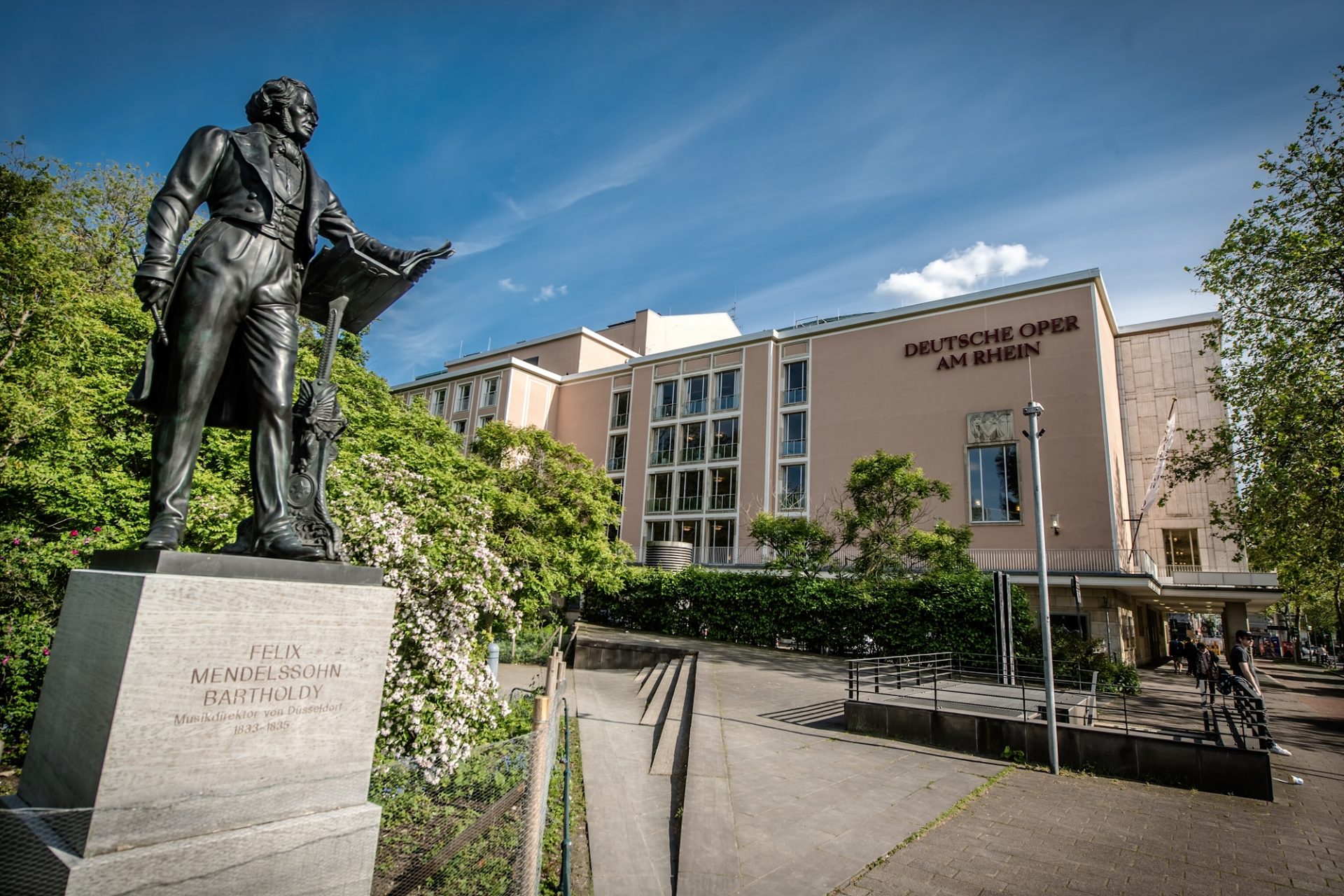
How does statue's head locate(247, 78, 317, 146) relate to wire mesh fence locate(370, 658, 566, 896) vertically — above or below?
above

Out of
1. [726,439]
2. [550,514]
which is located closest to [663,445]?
[726,439]

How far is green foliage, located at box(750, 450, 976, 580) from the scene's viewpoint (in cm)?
2252

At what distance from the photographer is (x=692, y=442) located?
37500 mm

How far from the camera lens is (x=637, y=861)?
207 inches

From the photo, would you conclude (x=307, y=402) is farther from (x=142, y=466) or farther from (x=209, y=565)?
(x=142, y=466)

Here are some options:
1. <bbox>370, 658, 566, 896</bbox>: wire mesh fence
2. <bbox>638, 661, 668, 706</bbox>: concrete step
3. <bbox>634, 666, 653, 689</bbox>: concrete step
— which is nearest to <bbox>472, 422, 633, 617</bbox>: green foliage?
<bbox>634, 666, 653, 689</bbox>: concrete step

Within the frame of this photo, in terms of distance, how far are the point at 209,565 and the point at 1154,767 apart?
10.7m

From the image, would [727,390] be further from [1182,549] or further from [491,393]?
[1182,549]

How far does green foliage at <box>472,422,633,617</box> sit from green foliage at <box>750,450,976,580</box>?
5985 millimetres

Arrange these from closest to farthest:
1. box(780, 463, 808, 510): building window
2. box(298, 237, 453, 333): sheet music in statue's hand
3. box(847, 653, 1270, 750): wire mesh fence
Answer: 1. box(298, 237, 453, 333): sheet music in statue's hand
2. box(847, 653, 1270, 750): wire mesh fence
3. box(780, 463, 808, 510): building window

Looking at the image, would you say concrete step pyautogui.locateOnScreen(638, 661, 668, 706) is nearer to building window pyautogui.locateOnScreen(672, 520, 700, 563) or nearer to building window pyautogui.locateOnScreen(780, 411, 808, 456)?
building window pyautogui.locateOnScreen(672, 520, 700, 563)

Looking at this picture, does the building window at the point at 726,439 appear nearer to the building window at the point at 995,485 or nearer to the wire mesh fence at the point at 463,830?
the building window at the point at 995,485

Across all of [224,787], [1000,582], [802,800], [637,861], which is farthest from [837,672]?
[224,787]

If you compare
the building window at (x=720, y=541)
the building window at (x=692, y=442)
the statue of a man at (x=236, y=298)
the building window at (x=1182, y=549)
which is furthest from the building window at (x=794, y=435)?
the statue of a man at (x=236, y=298)
